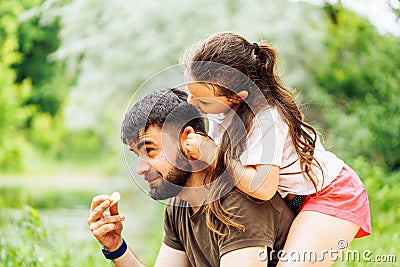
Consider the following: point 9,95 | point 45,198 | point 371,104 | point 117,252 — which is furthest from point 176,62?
point 9,95

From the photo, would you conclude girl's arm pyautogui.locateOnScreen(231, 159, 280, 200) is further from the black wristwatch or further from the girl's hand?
the black wristwatch

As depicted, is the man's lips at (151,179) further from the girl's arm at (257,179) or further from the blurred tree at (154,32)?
the blurred tree at (154,32)

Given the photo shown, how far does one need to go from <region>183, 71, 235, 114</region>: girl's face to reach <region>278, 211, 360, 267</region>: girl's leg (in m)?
0.48

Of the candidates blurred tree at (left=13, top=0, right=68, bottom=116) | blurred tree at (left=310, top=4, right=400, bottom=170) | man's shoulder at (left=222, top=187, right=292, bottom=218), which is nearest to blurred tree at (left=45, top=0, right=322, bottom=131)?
blurred tree at (left=310, top=4, right=400, bottom=170)

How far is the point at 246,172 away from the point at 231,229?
0.19m

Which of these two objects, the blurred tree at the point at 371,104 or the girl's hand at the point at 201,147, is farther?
the blurred tree at the point at 371,104

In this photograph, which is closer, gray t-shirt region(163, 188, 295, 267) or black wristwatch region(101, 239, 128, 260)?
gray t-shirt region(163, 188, 295, 267)

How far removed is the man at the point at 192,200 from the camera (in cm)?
240

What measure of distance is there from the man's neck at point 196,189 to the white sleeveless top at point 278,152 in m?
0.13

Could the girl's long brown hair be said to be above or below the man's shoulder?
above

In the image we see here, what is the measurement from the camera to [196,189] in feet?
8.30

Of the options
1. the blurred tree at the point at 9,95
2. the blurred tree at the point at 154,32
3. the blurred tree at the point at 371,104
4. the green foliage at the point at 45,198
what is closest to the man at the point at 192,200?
the blurred tree at the point at 371,104

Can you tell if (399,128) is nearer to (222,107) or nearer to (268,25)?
(268,25)

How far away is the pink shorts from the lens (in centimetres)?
260
